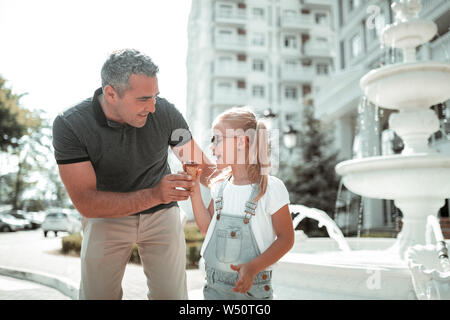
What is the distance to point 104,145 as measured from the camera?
205 cm

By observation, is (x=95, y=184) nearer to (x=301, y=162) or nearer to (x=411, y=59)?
(x=411, y=59)

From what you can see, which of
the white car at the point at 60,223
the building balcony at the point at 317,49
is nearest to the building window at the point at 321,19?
the building balcony at the point at 317,49

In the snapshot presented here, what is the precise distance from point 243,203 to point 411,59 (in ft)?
13.2

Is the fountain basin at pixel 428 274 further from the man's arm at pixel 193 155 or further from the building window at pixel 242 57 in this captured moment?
the building window at pixel 242 57

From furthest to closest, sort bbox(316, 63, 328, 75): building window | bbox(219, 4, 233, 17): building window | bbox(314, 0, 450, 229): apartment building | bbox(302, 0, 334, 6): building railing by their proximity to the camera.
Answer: bbox(316, 63, 328, 75): building window < bbox(302, 0, 334, 6): building railing < bbox(219, 4, 233, 17): building window < bbox(314, 0, 450, 229): apartment building

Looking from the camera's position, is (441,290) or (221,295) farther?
(441,290)

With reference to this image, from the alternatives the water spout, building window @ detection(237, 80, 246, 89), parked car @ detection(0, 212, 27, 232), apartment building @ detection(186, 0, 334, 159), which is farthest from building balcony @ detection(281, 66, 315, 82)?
the water spout

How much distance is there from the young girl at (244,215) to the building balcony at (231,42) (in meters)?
28.2

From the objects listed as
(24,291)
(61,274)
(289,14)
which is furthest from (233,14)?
(24,291)

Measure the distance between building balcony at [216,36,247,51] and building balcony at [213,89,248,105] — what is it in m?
3.05

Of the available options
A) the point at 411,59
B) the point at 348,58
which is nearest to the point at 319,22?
the point at 348,58

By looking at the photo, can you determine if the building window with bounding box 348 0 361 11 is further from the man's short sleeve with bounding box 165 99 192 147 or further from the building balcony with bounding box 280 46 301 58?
the man's short sleeve with bounding box 165 99 192 147

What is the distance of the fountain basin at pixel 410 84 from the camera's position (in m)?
4.34

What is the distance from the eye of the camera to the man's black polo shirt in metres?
2.00
